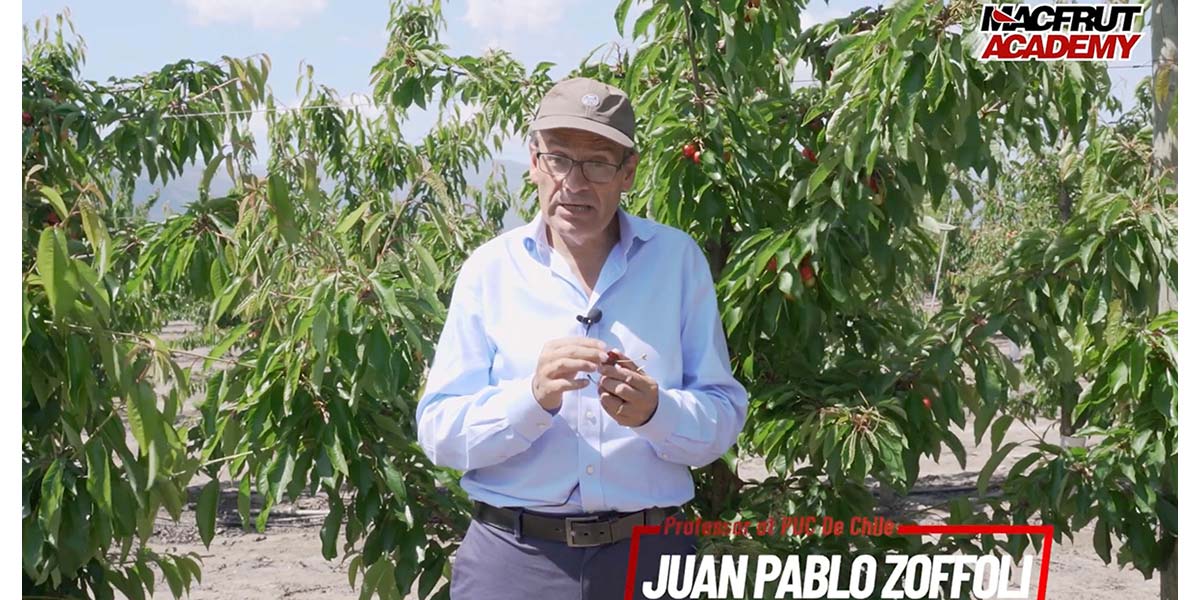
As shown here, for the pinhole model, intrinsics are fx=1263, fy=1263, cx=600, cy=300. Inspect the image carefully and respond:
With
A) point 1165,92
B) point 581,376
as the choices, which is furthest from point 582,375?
point 1165,92

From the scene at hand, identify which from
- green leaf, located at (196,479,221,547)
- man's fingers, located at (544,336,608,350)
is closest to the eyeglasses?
man's fingers, located at (544,336,608,350)

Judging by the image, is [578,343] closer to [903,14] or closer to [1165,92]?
[903,14]

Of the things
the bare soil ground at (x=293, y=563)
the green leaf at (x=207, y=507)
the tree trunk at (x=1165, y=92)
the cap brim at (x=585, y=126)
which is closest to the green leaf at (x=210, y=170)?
the green leaf at (x=207, y=507)

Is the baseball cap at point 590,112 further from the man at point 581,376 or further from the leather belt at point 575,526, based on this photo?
the leather belt at point 575,526

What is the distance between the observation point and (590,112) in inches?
70.9

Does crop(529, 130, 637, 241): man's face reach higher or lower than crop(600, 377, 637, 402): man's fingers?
higher

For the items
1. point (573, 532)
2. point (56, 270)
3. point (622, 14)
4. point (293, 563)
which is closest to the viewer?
point (56, 270)

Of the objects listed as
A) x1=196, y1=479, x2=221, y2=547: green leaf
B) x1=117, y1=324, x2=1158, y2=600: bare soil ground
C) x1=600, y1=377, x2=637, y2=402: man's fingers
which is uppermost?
x1=600, y1=377, x2=637, y2=402: man's fingers

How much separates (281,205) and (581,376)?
2.29ft

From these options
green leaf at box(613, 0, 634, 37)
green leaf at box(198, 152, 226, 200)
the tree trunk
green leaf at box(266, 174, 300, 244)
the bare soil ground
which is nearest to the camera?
green leaf at box(266, 174, 300, 244)

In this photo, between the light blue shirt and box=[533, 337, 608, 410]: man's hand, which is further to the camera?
the light blue shirt

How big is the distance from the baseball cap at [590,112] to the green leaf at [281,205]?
543 mm

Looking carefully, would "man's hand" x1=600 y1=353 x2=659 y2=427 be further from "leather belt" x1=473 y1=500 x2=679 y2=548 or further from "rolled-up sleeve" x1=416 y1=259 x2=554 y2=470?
"leather belt" x1=473 y1=500 x2=679 y2=548

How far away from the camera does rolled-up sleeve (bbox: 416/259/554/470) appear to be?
68.3 inches
